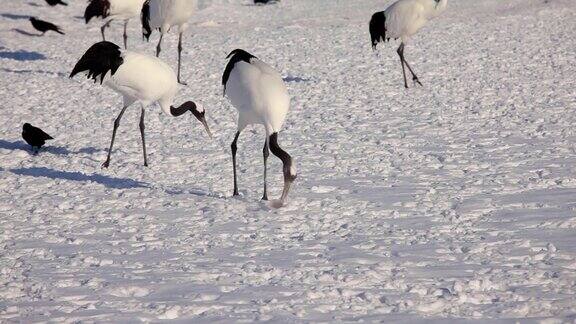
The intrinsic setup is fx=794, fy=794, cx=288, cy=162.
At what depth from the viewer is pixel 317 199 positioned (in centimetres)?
782

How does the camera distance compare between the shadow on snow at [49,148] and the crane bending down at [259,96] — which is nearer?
the crane bending down at [259,96]

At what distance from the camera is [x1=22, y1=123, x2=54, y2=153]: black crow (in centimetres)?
959

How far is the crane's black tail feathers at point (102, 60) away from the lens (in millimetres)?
8867

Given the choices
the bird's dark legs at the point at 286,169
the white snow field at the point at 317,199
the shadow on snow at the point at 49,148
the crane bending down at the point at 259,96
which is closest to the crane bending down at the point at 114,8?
the white snow field at the point at 317,199

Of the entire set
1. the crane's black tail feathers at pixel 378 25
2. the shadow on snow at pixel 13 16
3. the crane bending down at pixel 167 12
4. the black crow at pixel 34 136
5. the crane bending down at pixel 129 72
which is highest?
the shadow on snow at pixel 13 16

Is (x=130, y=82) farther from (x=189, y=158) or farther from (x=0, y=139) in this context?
(x=0, y=139)

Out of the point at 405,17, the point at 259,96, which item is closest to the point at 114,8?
the point at 405,17

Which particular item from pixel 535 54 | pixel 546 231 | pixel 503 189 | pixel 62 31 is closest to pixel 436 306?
pixel 546 231

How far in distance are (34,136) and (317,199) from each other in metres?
3.88

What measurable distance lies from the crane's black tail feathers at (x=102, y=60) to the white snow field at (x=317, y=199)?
1153mm

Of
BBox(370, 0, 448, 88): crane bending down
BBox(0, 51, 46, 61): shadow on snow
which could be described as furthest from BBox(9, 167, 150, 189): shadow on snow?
BBox(0, 51, 46, 61): shadow on snow

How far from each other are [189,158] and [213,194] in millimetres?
1448

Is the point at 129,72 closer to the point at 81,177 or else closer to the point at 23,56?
the point at 81,177

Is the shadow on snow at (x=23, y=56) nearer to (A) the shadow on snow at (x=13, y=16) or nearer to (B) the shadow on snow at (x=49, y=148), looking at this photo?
(A) the shadow on snow at (x=13, y=16)
